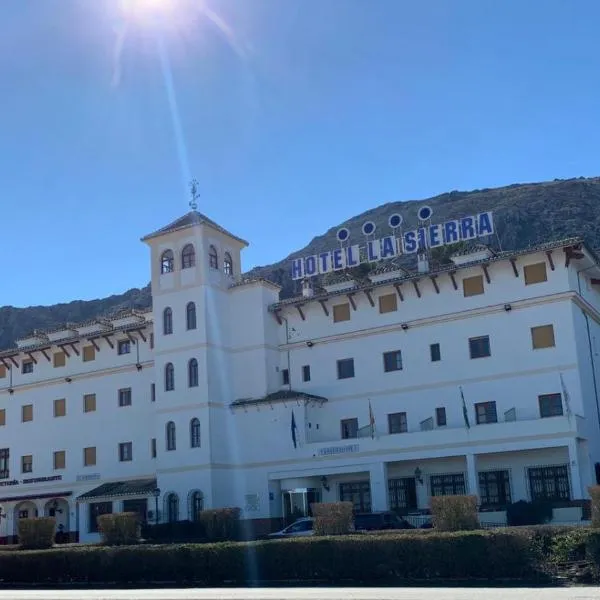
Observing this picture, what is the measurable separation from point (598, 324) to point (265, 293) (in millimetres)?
19430

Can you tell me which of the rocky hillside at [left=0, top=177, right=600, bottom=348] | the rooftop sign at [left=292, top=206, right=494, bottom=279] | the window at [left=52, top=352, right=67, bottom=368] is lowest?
the window at [left=52, top=352, right=67, bottom=368]

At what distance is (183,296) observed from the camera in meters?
50.3

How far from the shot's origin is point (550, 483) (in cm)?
4147

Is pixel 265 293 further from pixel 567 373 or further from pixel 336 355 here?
pixel 567 373

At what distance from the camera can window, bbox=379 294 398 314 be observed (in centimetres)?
4747

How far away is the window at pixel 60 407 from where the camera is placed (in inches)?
2264

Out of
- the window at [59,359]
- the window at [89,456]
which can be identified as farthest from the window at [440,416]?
the window at [59,359]

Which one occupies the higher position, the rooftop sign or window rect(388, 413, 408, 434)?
the rooftop sign

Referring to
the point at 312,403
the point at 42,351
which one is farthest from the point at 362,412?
the point at 42,351

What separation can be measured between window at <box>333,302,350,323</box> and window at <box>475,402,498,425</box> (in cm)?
942

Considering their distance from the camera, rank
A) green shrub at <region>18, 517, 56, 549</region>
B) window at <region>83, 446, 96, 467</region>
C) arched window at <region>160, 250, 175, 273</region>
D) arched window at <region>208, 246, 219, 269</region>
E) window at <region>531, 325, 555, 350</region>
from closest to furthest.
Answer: green shrub at <region>18, 517, 56, 549</region> < window at <region>531, 325, 555, 350</region> < arched window at <region>208, 246, 219, 269</region> < arched window at <region>160, 250, 175, 273</region> < window at <region>83, 446, 96, 467</region>

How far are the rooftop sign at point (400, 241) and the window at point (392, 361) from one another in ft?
17.8

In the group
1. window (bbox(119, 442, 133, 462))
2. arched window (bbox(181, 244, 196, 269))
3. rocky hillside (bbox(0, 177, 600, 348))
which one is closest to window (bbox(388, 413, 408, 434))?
arched window (bbox(181, 244, 196, 269))

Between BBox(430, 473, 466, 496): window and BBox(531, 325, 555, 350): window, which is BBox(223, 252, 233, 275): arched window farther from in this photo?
BBox(531, 325, 555, 350): window
